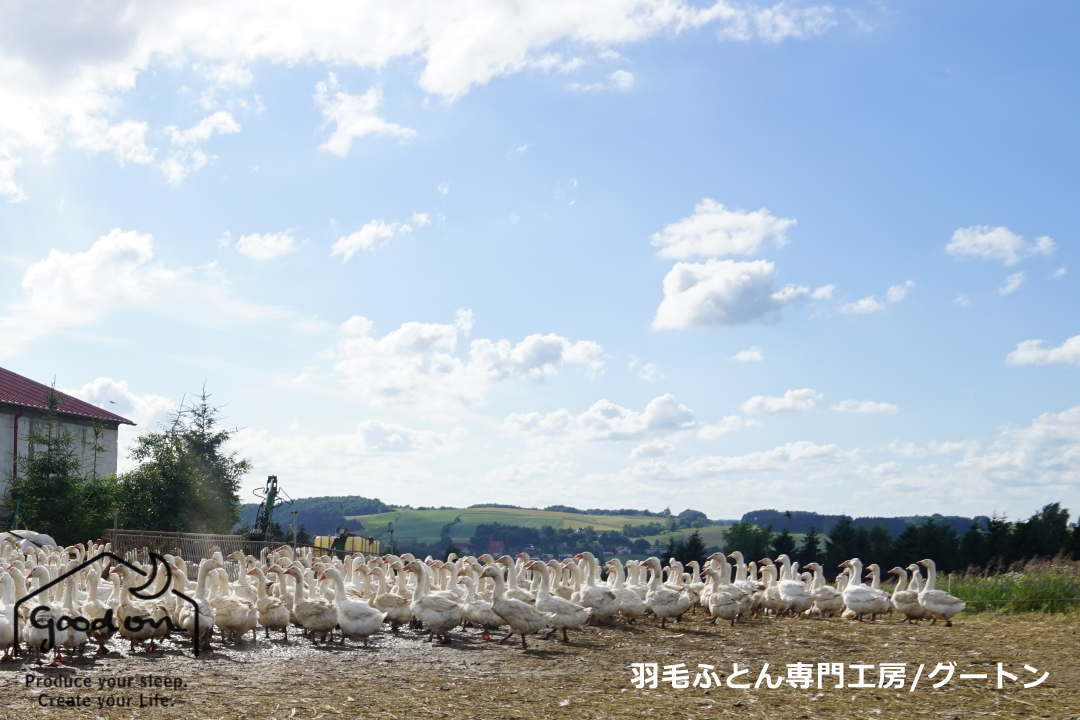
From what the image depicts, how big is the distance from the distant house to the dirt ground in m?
29.0

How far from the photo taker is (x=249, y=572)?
686 inches

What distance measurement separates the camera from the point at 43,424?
1608 inches

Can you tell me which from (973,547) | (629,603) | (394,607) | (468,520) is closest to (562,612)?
(629,603)

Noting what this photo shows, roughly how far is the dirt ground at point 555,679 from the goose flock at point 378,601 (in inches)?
14.1

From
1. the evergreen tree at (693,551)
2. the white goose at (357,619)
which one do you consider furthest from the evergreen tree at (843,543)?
the white goose at (357,619)

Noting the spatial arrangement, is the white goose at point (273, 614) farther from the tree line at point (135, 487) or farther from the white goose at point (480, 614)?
the tree line at point (135, 487)

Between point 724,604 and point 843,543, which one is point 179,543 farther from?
point 843,543

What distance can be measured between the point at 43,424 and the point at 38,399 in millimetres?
1684

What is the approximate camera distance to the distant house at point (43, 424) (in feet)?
129

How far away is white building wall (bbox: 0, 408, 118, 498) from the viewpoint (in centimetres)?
3909

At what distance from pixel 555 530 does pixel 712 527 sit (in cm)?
1799

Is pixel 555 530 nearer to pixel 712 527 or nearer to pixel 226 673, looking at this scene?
pixel 712 527

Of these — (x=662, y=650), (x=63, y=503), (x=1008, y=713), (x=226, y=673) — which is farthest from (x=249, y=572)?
(x=63, y=503)

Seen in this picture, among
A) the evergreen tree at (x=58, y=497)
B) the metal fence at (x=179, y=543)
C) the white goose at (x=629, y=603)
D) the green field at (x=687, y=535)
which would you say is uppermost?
the evergreen tree at (x=58, y=497)
